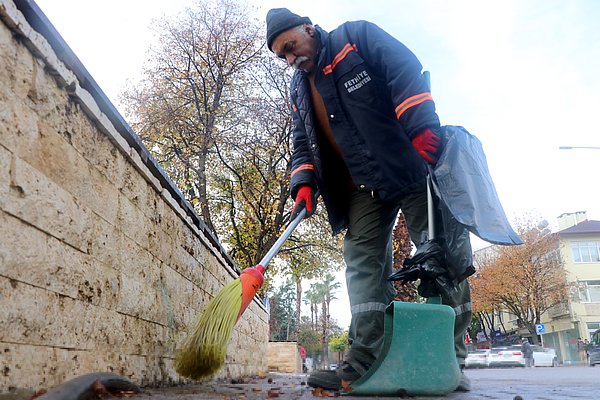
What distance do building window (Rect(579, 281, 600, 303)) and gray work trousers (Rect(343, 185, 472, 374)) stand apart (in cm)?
4564

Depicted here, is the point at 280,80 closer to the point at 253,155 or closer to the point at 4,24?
the point at 253,155

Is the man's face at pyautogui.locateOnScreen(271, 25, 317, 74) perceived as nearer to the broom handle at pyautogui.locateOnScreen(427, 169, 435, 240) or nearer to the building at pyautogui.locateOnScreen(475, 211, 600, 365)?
the broom handle at pyautogui.locateOnScreen(427, 169, 435, 240)

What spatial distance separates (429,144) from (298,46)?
1187mm

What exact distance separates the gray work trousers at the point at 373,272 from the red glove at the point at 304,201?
306 millimetres

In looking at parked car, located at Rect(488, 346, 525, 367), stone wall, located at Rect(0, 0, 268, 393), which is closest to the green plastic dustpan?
stone wall, located at Rect(0, 0, 268, 393)

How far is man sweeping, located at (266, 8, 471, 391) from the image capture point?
3.28 m

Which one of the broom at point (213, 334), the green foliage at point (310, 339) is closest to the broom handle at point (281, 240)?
the broom at point (213, 334)

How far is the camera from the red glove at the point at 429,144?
10.4 feet

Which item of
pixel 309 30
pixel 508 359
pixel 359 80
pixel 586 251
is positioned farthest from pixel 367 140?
pixel 586 251

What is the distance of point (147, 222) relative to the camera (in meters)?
3.33

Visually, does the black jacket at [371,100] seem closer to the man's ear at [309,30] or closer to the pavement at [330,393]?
the man's ear at [309,30]

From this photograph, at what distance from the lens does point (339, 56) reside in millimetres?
3605

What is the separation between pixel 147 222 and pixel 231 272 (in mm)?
3851

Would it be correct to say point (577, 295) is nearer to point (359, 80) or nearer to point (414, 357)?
point (359, 80)
